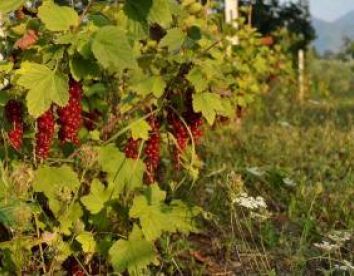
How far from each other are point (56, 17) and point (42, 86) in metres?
0.28

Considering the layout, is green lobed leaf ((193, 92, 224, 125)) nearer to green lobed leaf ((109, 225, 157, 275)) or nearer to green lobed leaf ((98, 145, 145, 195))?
green lobed leaf ((98, 145, 145, 195))

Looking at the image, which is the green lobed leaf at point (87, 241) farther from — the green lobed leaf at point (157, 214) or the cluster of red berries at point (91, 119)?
the cluster of red berries at point (91, 119)

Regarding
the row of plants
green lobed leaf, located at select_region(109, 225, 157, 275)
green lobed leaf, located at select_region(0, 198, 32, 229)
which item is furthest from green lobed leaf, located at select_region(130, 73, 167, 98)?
green lobed leaf, located at select_region(0, 198, 32, 229)

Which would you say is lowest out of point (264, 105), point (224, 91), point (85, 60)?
point (264, 105)

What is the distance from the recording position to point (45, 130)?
8.66 ft

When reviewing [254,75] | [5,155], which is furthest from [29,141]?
[254,75]

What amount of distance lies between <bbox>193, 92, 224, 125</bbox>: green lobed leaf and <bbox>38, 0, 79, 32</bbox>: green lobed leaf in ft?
2.08

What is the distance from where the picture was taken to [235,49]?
292 inches

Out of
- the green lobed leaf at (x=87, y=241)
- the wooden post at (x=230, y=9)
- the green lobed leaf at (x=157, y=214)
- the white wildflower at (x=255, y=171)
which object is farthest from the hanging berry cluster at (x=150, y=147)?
the wooden post at (x=230, y=9)

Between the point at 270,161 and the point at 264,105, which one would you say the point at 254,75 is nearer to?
the point at 264,105

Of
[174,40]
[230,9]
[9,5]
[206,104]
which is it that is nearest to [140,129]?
[206,104]

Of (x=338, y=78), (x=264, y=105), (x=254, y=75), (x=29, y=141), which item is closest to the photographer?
(x=29, y=141)

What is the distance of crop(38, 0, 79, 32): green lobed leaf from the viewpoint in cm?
252

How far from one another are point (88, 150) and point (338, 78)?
17.4m
